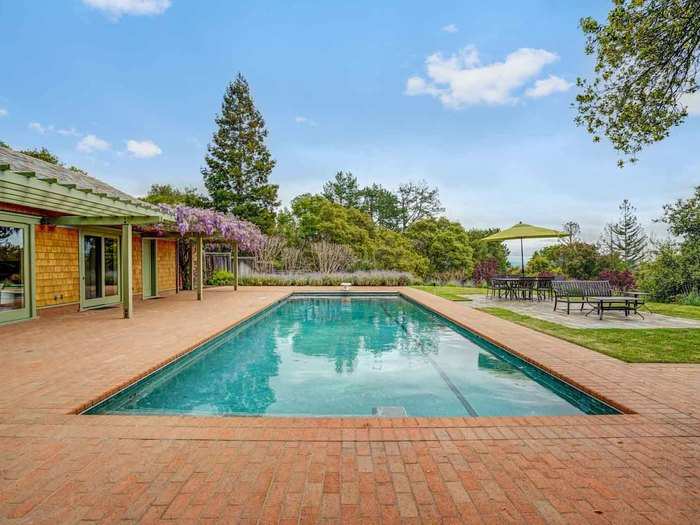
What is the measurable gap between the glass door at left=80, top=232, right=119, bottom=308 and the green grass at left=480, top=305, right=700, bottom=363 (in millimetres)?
9796

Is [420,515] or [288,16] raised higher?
[288,16]

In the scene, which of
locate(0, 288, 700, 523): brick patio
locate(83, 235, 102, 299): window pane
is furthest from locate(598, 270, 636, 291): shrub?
locate(83, 235, 102, 299): window pane

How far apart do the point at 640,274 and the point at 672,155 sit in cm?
421

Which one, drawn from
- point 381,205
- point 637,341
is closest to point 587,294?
point 637,341

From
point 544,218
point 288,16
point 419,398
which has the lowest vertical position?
point 419,398

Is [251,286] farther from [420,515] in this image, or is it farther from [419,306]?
[420,515]

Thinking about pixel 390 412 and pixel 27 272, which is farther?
pixel 27 272

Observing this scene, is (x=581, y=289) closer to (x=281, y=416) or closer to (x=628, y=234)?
(x=281, y=416)

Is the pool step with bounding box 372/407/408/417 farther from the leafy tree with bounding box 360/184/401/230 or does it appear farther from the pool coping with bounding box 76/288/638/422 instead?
the leafy tree with bounding box 360/184/401/230

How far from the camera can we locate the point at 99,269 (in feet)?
31.8

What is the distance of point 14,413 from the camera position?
2.96 m

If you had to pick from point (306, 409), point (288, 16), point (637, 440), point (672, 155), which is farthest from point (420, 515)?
point (672, 155)

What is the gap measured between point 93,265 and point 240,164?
674 inches

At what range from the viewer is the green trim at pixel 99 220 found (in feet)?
26.1
